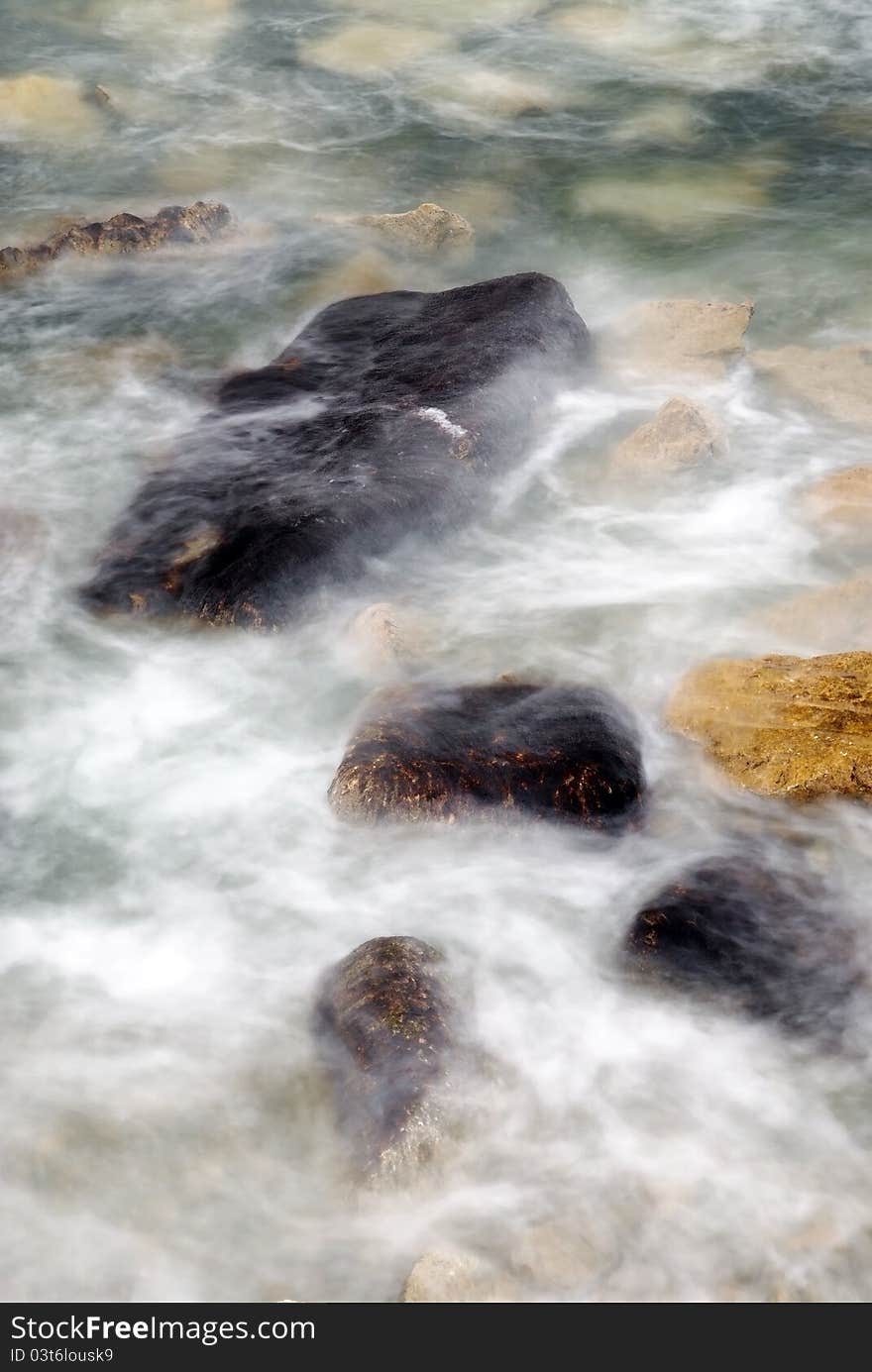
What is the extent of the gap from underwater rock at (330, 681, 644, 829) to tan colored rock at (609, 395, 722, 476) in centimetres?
357

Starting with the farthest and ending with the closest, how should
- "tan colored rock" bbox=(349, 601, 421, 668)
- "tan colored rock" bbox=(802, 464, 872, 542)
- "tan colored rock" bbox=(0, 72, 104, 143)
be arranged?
"tan colored rock" bbox=(0, 72, 104, 143)
"tan colored rock" bbox=(802, 464, 872, 542)
"tan colored rock" bbox=(349, 601, 421, 668)

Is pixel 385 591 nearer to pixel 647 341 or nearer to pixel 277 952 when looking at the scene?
pixel 277 952

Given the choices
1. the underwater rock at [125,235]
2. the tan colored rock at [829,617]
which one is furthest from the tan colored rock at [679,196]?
the tan colored rock at [829,617]

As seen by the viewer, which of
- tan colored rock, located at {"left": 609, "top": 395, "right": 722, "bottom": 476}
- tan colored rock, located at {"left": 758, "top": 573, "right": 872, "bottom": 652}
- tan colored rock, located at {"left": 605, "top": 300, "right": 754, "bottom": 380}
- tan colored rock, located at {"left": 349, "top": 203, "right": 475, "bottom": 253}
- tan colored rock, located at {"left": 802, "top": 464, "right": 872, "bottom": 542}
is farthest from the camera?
tan colored rock, located at {"left": 349, "top": 203, "right": 475, "bottom": 253}

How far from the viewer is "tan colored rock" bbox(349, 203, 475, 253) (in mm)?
14469

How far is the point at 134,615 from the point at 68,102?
1241 centimetres

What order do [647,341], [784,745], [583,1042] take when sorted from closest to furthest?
[583,1042] < [784,745] < [647,341]

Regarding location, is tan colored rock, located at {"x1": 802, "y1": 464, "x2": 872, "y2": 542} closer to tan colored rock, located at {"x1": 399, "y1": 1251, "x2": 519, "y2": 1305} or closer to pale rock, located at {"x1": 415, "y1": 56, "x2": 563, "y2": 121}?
tan colored rock, located at {"x1": 399, "y1": 1251, "x2": 519, "y2": 1305}

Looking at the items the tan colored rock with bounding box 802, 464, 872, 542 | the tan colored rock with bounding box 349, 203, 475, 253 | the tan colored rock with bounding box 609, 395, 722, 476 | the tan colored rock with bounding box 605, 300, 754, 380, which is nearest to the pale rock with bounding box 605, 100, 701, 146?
the tan colored rock with bounding box 349, 203, 475, 253

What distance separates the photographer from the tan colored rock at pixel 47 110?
17.8 meters

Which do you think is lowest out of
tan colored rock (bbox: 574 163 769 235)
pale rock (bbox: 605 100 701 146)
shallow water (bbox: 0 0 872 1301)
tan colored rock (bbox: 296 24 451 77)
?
shallow water (bbox: 0 0 872 1301)

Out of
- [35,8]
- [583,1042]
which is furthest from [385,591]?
[35,8]

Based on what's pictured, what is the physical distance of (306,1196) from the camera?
5727 mm

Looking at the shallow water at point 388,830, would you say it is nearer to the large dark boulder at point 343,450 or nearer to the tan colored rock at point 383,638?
the tan colored rock at point 383,638
